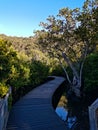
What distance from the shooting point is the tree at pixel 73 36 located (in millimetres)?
23219

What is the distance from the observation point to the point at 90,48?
25422 millimetres

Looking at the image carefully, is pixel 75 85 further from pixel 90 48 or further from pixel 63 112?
pixel 63 112

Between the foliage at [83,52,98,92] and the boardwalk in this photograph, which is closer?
the boardwalk

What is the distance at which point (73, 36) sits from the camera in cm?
2477

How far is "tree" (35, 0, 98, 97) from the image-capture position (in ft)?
76.2

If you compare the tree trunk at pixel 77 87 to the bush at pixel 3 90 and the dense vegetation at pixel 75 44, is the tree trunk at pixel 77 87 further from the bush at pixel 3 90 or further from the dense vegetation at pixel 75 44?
the bush at pixel 3 90

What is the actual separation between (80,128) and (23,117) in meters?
3.29

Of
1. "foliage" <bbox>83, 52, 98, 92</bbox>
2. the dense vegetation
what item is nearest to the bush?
the dense vegetation

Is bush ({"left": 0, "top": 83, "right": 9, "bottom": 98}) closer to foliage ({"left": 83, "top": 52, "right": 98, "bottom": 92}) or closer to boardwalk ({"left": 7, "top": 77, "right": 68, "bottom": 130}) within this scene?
boardwalk ({"left": 7, "top": 77, "right": 68, "bottom": 130})

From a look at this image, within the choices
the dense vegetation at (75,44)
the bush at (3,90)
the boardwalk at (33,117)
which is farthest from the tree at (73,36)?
the bush at (3,90)

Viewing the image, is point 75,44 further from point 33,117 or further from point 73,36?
point 33,117

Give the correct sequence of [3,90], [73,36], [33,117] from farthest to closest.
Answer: [73,36], [33,117], [3,90]

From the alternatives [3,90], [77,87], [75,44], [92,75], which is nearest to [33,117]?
[3,90]

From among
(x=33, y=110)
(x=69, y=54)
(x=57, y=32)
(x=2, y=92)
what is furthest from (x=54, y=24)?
(x=2, y=92)
